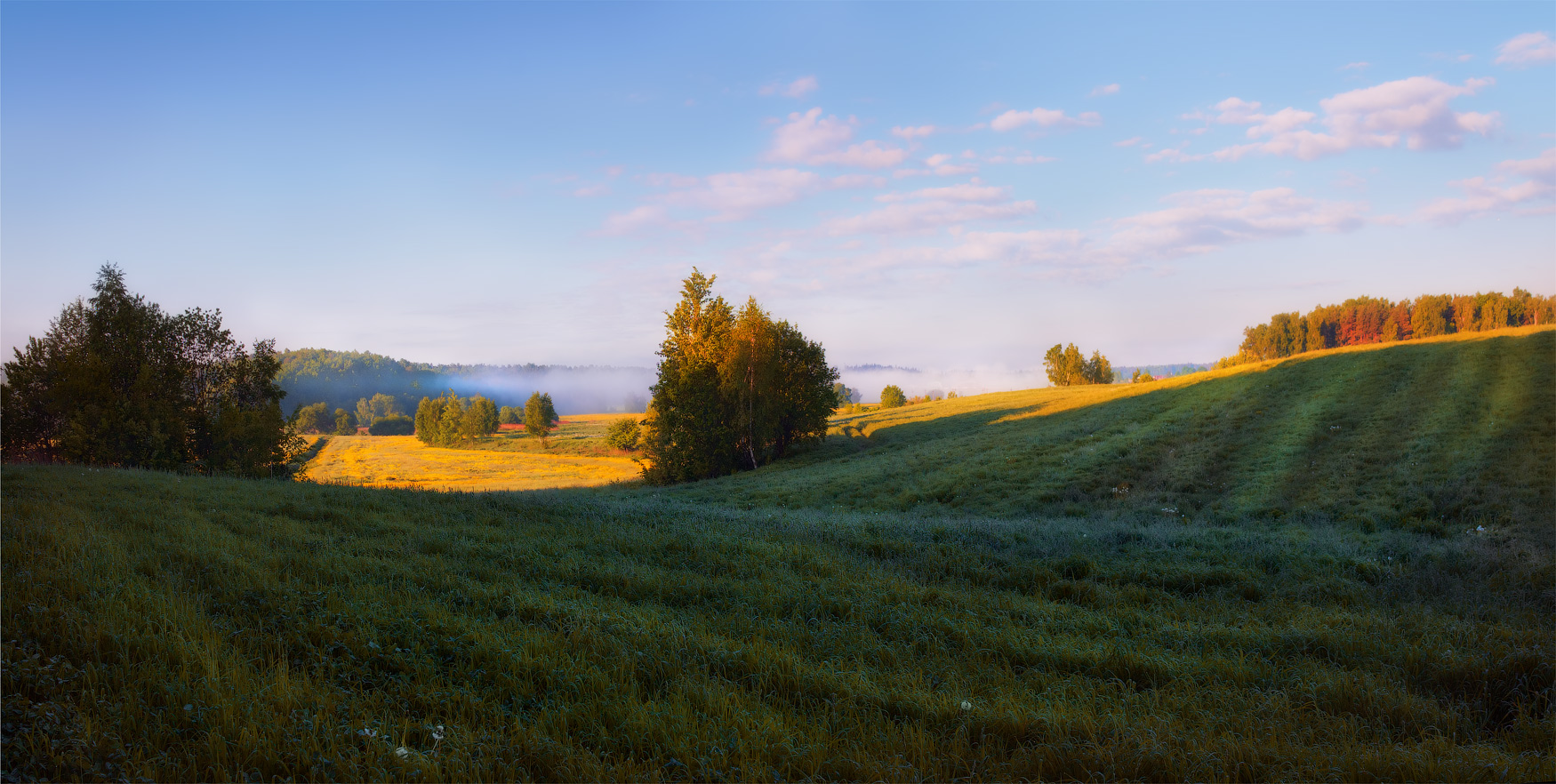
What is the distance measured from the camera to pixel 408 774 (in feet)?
13.2

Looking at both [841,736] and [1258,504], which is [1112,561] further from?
[1258,504]

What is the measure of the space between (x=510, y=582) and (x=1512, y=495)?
20.9 m

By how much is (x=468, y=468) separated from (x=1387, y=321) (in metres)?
106

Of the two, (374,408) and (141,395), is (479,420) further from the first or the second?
(141,395)

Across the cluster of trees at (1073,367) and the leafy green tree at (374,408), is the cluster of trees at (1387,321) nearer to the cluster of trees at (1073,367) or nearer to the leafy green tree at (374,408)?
the cluster of trees at (1073,367)

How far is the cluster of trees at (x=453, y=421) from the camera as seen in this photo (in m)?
110

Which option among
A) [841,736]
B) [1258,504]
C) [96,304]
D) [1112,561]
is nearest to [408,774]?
[841,736]

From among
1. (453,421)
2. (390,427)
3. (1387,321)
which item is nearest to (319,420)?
(390,427)

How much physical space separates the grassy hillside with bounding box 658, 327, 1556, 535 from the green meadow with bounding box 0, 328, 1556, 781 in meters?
1.12

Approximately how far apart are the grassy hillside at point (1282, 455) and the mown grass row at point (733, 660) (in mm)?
6677

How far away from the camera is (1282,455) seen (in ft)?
73.2

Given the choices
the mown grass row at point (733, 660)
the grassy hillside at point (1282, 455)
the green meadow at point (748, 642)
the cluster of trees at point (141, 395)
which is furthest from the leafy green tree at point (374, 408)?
the mown grass row at point (733, 660)

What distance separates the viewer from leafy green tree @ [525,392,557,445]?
100375 millimetres

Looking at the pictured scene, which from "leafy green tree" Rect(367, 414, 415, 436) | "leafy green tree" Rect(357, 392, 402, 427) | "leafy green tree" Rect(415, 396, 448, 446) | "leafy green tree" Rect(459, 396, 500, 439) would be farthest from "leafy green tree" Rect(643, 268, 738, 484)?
"leafy green tree" Rect(357, 392, 402, 427)
